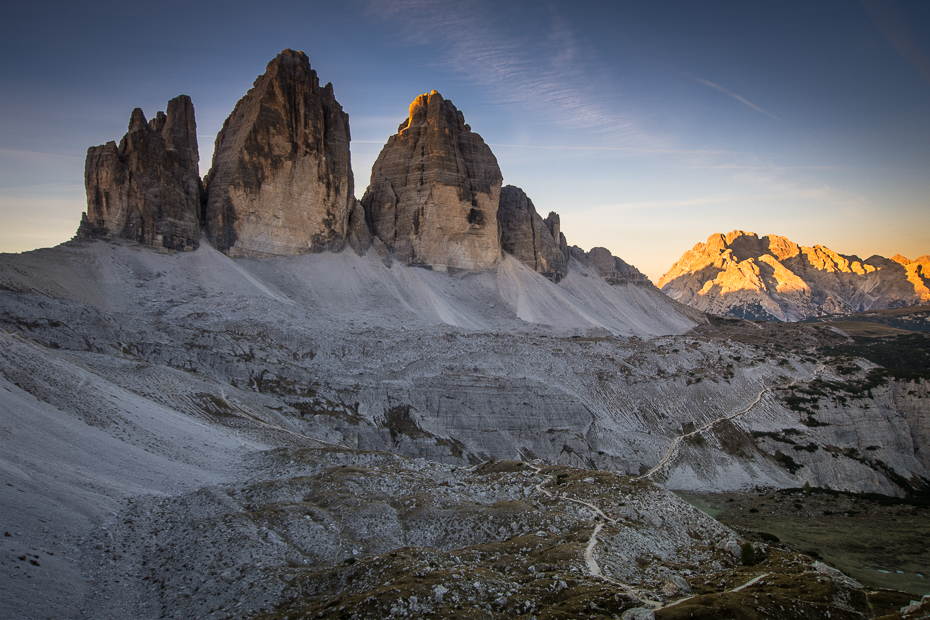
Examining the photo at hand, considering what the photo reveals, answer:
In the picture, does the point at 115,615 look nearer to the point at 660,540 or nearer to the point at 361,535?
the point at 361,535

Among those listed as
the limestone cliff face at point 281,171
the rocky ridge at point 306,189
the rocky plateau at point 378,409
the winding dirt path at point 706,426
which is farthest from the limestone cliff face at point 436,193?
the winding dirt path at point 706,426

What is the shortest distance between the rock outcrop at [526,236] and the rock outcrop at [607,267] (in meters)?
17.4

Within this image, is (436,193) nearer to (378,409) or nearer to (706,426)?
(378,409)

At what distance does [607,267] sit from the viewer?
143625mm

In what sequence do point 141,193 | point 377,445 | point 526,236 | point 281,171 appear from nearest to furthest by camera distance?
1. point 377,445
2. point 141,193
3. point 281,171
4. point 526,236

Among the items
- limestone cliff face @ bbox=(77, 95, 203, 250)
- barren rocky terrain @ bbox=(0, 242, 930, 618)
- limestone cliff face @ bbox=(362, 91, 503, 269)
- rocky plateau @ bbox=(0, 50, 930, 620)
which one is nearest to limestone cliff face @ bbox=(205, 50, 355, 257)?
rocky plateau @ bbox=(0, 50, 930, 620)

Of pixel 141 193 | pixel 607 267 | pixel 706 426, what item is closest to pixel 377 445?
pixel 706 426

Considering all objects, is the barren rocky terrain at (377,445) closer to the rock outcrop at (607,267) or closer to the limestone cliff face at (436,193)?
the limestone cliff face at (436,193)

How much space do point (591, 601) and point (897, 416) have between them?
6551 cm

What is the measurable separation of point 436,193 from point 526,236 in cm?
Result: 2672

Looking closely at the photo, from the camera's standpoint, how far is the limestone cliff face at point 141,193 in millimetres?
75250

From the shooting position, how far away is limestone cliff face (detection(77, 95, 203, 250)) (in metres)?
75.2

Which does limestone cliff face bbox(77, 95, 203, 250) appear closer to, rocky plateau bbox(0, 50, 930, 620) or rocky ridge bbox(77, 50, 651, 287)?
rocky ridge bbox(77, 50, 651, 287)

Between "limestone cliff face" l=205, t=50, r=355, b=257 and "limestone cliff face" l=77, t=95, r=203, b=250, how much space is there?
4262 mm
